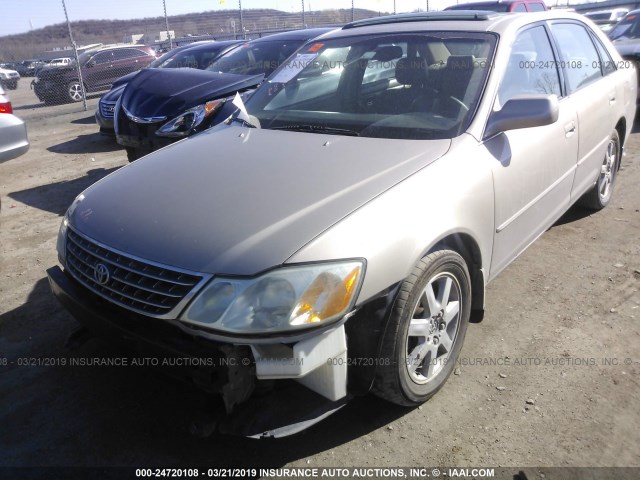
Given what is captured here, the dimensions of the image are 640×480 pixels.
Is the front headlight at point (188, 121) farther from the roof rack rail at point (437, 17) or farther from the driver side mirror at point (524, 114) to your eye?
the driver side mirror at point (524, 114)

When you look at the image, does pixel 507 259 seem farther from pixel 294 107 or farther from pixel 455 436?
pixel 294 107

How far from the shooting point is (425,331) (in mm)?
2520

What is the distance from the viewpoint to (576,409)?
8.59 feet

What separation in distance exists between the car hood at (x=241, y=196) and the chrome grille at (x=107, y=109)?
226 inches

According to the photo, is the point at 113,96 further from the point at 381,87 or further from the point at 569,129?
the point at 569,129

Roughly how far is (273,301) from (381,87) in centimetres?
187

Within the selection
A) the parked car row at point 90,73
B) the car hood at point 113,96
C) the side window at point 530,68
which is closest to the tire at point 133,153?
the car hood at point 113,96

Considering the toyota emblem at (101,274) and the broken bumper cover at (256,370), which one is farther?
the toyota emblem at (101,274)

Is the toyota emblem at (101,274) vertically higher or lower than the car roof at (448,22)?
lower

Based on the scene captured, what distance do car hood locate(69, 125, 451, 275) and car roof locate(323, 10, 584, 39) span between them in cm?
103

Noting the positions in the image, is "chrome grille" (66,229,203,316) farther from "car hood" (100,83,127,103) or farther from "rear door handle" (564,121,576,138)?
"car hood" (100,83,127,103)

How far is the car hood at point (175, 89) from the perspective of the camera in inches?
227

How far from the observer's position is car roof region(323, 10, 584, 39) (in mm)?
3303

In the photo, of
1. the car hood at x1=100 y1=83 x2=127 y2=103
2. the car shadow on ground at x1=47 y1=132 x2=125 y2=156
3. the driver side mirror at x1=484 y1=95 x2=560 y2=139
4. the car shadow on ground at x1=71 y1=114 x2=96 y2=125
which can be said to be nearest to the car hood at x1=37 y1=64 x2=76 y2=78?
the car shadow on ground at x1=71 y1=114 x2=96 y2=125
